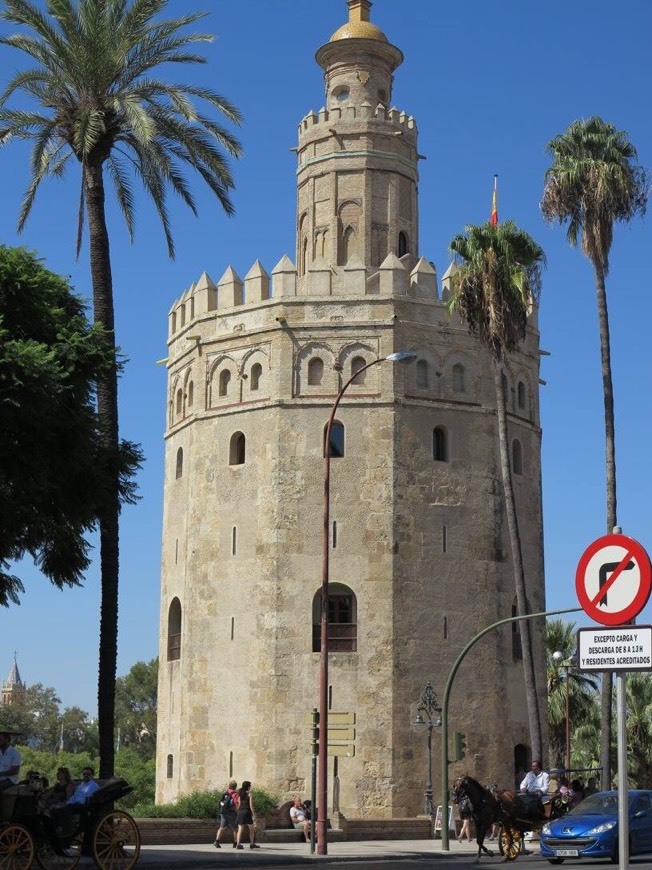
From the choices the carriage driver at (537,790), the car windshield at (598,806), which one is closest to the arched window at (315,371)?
the carriage driver at (537,790)

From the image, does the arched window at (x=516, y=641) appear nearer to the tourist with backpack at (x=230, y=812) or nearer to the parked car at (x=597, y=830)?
the tourist with backpack at (x=230, y=812)

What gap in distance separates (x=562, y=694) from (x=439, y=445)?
13.4m

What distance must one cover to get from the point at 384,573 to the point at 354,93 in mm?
15012

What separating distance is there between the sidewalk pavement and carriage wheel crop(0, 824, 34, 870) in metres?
3.66

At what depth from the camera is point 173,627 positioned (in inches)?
1547

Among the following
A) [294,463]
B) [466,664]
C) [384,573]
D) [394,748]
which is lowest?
[394,748]

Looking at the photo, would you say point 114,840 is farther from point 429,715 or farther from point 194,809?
point 429,715

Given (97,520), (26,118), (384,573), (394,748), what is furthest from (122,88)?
(394,748)

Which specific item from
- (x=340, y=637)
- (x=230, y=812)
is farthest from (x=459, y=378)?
(x=230, y=812)

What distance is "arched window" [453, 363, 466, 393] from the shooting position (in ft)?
124

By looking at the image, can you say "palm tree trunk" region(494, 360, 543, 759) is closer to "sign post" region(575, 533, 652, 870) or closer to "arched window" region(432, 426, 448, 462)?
"arched window" region(432, 426, 448, 462)

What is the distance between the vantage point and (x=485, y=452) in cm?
3753

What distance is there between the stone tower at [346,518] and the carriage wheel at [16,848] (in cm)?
2063

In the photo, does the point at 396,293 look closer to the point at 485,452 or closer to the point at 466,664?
the point at 485,452
